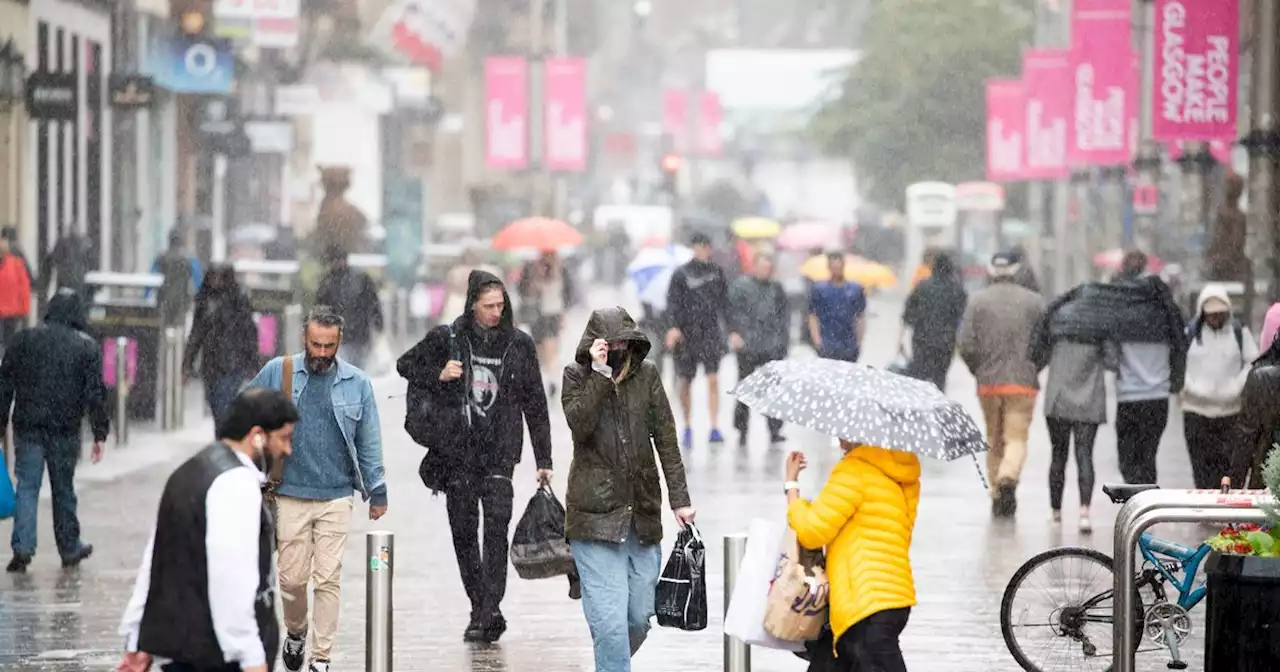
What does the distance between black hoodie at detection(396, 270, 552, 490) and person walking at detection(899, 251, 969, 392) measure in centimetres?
920

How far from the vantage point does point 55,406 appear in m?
13.1

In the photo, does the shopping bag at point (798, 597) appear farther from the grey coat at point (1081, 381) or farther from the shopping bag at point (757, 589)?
the grey coat at point (1081, 381)

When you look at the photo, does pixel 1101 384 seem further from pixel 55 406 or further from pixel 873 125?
pixel 873 125

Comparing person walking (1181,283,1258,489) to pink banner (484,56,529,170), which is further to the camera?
pink banner (484,56,529,170)

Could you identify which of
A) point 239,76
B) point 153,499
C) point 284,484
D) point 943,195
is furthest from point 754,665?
point 943,195

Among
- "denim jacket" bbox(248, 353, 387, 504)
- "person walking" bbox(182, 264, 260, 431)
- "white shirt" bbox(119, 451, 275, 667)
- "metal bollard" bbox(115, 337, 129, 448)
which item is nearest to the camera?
"white shirt" bbox(119, 451, 275, 667)

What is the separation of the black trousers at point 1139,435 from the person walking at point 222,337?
6091 millimetres

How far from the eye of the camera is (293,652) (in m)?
9.46

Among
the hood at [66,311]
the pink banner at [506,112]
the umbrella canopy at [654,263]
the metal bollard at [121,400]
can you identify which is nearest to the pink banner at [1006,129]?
the pink banner at [506,112]

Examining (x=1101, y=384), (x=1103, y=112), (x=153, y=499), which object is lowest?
(x=153, y=499)

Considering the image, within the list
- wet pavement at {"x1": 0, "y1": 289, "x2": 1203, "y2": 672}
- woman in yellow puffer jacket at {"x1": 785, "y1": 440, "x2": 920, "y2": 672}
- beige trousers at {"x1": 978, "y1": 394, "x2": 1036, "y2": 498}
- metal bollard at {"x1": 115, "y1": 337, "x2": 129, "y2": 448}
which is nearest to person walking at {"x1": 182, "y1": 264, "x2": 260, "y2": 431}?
wet pavement at {"x1": 0, "y1": 289, "x2": 1203, "y2": 672}

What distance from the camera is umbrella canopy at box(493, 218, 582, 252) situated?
29312 millimetres

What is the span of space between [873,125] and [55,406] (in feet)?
173

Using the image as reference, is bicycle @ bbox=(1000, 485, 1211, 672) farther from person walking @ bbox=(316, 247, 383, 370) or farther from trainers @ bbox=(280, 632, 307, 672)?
person walking @ bbox=(316, 247, 383, 370)
